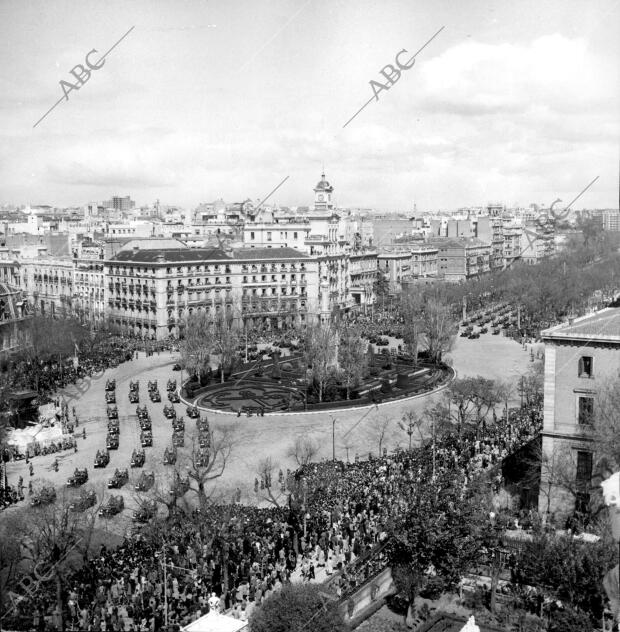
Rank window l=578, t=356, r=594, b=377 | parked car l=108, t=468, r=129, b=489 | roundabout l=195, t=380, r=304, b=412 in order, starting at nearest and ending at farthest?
1. window l=578, t=356, r=594, b=377
2. parked car l=108, t=468, r=129, b=489
3. roundabout l=195, t=380, r=304, b=412

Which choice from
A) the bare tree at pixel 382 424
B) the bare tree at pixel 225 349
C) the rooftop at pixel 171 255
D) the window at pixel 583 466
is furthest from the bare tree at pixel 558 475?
the rooftop at pixel 171 255

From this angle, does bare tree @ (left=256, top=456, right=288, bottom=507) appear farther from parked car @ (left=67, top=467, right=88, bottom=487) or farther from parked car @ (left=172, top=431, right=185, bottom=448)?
parked car @ (left=67, top=467, right=88, bottom=487)

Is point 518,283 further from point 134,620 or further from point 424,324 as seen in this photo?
point 134,620

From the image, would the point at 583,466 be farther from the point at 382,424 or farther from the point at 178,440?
the point at 178,440

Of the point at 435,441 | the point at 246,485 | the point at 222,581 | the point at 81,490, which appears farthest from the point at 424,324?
the point at 222,581

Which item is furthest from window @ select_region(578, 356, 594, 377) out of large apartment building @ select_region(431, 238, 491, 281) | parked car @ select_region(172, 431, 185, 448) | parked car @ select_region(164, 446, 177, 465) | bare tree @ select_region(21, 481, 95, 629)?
large apartment building @ select_region(431, 238, 491, 281)
